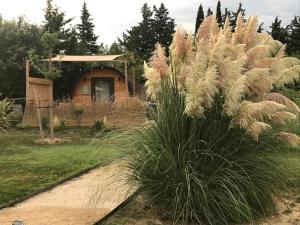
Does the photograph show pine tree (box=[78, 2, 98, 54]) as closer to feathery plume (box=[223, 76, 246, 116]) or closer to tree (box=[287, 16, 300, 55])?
tree (box=[287, 16, 300, 55])

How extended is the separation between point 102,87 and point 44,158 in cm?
1580

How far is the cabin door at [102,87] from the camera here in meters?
26.3

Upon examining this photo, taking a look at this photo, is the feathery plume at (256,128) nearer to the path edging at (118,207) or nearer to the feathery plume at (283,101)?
the feathery plume at (283,101)

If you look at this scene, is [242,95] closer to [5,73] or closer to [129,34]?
[5,73]

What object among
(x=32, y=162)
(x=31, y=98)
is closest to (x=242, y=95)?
(x=32, y=162)

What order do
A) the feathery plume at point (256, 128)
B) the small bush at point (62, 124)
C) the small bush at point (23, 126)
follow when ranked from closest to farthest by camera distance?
the feathery plume at point (256, 128)
the small bush at point (23, 126)
the small bush at point (62, 124)

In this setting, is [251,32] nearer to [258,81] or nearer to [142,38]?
[258,81]

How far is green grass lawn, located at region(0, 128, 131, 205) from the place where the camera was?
18.8 ft

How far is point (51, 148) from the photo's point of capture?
12.9 metres

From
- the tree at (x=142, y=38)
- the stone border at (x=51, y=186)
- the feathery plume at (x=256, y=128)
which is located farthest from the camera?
Result: the tree at (x=142, y=38)

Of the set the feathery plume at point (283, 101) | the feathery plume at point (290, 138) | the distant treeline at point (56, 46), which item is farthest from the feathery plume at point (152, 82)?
the distant treeline at point (56, 46)

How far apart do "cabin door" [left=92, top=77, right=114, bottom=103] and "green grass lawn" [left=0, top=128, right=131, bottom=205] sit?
9.95 meters

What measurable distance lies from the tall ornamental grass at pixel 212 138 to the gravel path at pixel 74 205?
0.31m

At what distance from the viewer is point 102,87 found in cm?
2644
